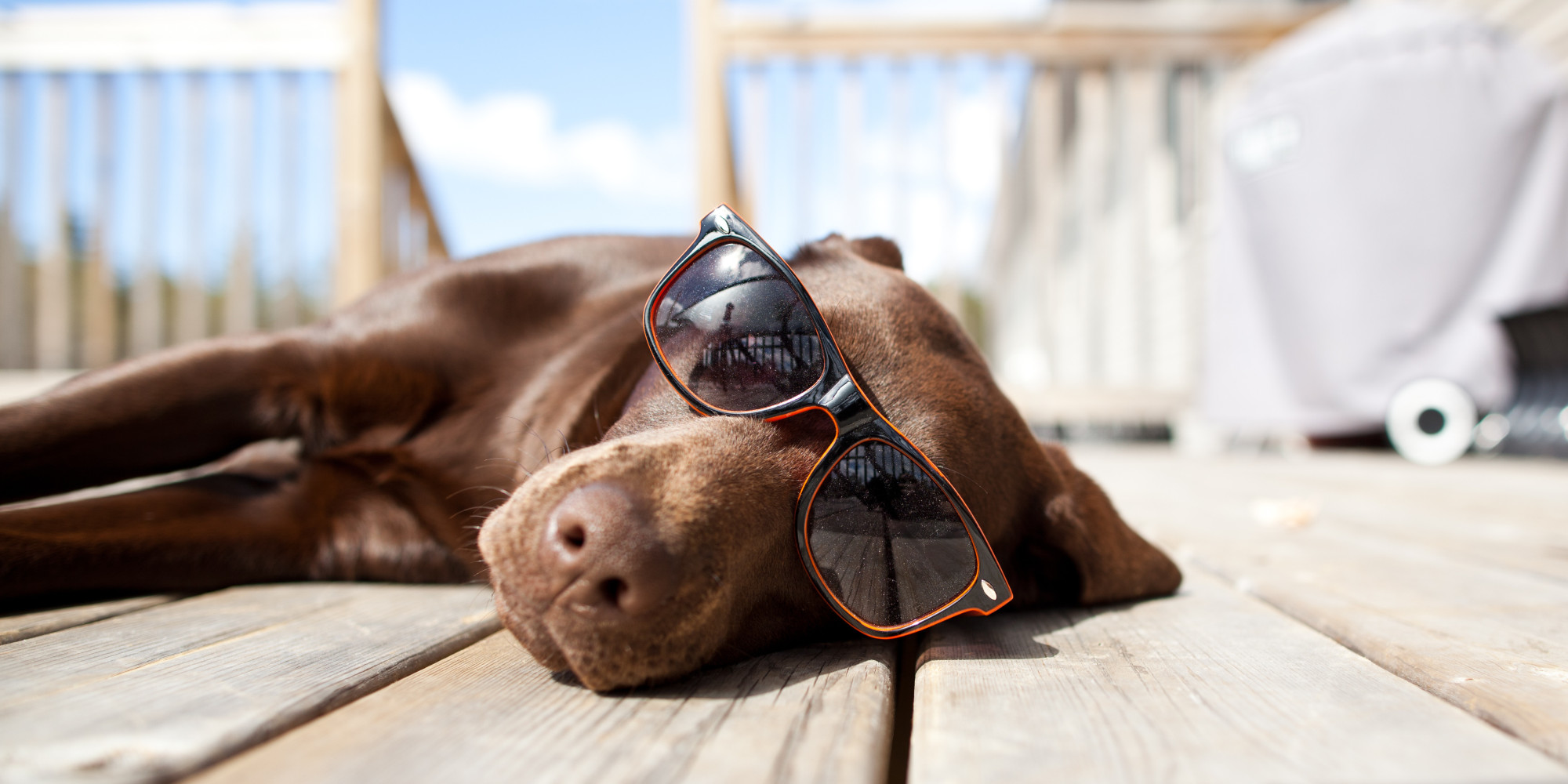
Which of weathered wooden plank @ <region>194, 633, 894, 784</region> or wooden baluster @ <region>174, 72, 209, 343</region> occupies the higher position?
wooden baluster @ <region>174, 72, 209, 343</region>

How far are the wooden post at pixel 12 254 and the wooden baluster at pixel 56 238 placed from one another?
0.17 metres

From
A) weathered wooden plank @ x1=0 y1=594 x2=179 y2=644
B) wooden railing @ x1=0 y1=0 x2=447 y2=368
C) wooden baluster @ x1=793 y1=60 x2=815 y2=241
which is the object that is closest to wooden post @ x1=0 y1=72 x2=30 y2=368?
wooden railing @ x1=0 y1=0 x2=447 y2=368

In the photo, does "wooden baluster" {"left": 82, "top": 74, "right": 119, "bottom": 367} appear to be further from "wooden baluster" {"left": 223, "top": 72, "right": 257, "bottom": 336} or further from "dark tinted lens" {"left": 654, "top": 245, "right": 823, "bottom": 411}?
"dark tinted lens" {"left": 654, "top": 245, "right": 823, "bottom": 411}

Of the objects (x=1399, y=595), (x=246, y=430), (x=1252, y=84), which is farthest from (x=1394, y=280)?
(x=246, y=430)

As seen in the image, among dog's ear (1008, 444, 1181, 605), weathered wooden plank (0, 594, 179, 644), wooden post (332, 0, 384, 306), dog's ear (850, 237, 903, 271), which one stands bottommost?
weathered wooden plank (0, 594, 179, 644)

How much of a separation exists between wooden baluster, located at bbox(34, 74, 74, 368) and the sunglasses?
5.18 m

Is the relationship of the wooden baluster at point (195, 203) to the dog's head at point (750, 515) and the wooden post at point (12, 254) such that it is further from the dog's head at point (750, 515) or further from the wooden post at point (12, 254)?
the dog's head at point (750, 515)

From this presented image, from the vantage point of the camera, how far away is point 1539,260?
379cm

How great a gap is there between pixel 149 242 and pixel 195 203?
32 centimetres

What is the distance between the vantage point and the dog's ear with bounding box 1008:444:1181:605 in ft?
4.38

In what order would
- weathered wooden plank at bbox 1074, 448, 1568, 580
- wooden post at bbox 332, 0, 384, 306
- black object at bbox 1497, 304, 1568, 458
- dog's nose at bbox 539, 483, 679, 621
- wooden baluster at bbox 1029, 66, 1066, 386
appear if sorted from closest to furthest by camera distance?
dog's nose at bbox 539, 483, 679, 621, weathered wooden plank at bbox 1074, 448, 1568, 580, black object at bbox 1497, 304, 1568, 458, wooden post at bbox 332, 0, 384, 306, wooden baluster at bbox 1029, 66, 1066, 386

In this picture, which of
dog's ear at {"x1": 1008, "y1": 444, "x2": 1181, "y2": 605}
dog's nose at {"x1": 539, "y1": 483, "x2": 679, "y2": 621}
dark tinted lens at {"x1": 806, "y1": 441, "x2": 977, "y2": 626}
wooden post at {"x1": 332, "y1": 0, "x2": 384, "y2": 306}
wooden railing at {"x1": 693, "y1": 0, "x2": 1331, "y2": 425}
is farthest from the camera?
wooden railing at {"x1": 693, "y1": 0, "x2": 1331, "y2": 425}

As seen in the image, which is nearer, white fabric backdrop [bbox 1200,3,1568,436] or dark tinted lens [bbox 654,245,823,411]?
dark tinted lens [bbox 654,245,823,411]

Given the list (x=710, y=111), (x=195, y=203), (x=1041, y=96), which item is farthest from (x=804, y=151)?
(x=195, y=203)
